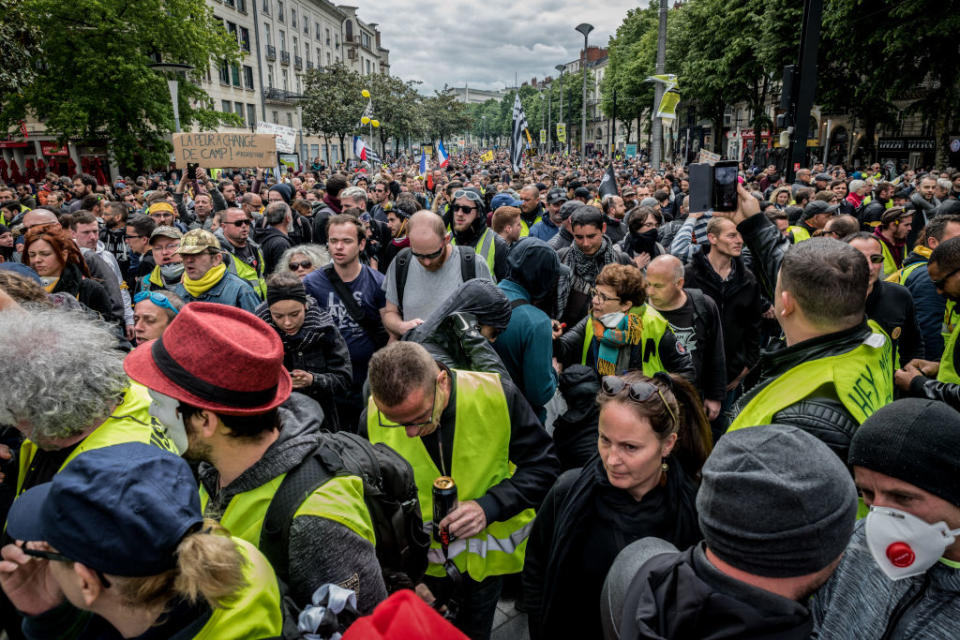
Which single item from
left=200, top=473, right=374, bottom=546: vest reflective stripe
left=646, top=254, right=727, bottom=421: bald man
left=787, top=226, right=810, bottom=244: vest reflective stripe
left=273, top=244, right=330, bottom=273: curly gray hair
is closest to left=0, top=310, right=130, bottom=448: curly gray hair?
left=200, top=473, right=374, bottom=546: vest reflective stripe

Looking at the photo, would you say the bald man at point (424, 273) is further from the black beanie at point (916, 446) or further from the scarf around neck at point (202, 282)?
the black beanie at point (916, 446)

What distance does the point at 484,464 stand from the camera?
8.16ft

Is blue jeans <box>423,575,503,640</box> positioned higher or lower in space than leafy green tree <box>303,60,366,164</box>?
lower

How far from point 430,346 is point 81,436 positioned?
1.48m

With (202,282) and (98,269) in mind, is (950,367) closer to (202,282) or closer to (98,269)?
(202,282)

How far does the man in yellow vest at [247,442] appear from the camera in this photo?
1.65 m

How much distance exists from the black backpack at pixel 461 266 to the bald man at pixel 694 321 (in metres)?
1.28

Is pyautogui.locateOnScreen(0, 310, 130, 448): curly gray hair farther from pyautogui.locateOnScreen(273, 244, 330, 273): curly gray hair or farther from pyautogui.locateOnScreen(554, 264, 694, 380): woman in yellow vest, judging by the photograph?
pyautogui.locateOnScreen(273, 244, 330, 273): curly gray hair

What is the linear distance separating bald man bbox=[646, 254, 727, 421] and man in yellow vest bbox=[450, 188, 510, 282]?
1927 mm

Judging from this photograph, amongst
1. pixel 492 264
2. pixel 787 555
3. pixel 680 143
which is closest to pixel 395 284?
pixel 492 264

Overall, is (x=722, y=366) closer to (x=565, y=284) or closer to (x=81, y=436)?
(x=565, y=284)

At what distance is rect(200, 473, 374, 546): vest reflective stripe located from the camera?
1653 mm

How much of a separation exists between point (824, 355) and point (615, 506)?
1021 millimetres

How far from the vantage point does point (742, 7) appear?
31516 mm
